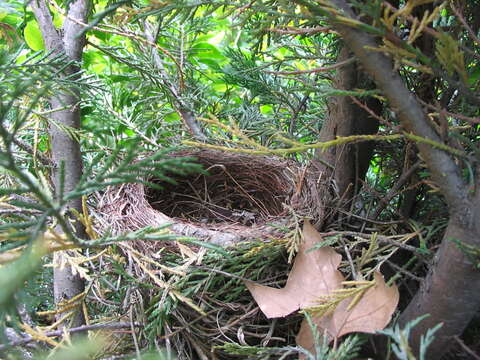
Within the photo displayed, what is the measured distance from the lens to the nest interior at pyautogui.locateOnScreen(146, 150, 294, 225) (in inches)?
58.6

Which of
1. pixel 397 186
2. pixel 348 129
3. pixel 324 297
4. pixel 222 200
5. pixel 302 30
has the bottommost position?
pixel 222 200

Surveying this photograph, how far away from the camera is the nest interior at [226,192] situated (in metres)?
1.49

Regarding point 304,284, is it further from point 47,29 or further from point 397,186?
point 47,29

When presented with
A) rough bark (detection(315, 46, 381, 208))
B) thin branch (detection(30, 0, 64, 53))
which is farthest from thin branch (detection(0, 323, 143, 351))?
thin branch (detection(30, 0, 64, 53))

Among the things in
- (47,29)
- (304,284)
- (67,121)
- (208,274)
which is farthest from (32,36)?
(304,284)

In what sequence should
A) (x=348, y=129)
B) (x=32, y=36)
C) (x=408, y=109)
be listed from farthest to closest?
(x=32, y=36)
(x=348, y=129)
(x=408, y=109)

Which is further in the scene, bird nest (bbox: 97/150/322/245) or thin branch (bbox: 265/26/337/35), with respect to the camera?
bird nest (bbox: 97/150/322/245)

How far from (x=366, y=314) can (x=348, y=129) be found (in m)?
0.44

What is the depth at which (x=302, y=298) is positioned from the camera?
2.85 feet

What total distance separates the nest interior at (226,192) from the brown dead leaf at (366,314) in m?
0.63

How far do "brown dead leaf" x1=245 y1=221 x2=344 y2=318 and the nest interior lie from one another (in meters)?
0.50

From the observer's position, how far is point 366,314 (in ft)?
2.58

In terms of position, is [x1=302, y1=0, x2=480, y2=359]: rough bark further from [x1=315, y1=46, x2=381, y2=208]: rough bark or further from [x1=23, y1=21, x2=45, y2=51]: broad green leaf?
[x1=23, y1=21, x2=45, y2=51]: broad green leaf

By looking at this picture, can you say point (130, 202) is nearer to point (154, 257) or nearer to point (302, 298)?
point (154, 257)
